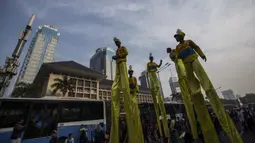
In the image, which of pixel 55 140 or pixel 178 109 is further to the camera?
pixel 178 109

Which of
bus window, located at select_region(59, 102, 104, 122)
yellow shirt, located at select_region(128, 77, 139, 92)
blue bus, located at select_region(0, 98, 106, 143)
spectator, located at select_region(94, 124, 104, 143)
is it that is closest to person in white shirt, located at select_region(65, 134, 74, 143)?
blue bus, located at select_region(0, 98, 106, 143)

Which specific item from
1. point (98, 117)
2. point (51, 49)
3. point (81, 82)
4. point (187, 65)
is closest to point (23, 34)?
point (81, 82)

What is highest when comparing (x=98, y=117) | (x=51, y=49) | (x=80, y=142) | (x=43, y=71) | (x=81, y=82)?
(x=51, y=49)

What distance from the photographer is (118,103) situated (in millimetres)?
3084

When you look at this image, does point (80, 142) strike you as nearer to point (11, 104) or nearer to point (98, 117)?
point (98, 117)

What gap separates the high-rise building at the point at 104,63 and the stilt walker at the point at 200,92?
175 ft

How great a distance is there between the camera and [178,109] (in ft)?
54.5

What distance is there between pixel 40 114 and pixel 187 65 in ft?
26.7

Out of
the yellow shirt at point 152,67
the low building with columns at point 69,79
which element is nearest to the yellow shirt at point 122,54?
the yellow shirt at point 152,67

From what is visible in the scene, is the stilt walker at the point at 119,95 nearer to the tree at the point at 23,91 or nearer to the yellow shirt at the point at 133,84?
the yellow shirt at the point at 133,84

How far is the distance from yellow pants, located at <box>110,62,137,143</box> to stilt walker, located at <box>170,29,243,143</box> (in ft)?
4.91

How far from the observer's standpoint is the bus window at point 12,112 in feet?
18.7

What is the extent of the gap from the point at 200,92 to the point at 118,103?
2021mm

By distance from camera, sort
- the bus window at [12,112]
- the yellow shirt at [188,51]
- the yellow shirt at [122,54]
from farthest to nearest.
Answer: the bus window at [12,112] < the yellow shirt at [122,54] < the yellow shirt at [188,51]
